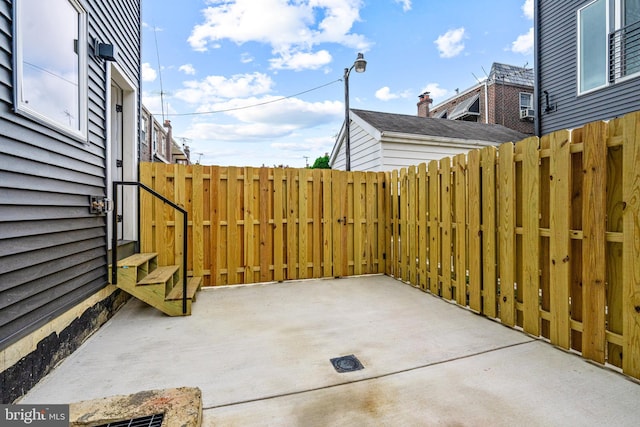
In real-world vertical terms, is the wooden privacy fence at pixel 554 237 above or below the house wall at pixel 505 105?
below

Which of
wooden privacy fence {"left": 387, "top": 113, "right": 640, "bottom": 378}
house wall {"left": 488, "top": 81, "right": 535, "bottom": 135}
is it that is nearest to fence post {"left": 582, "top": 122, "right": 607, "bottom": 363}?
wooden privacy fence {"left": 387, "top": 113, "right": 640, "bottom": 378}

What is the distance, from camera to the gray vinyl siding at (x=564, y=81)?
5293 millimetres

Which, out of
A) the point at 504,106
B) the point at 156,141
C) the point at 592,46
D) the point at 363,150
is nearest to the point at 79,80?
the point at 363,150

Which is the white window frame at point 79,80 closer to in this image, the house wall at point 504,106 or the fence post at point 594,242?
the fence post at point 594,242

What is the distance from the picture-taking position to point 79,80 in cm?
275

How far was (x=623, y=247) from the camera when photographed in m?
1.99

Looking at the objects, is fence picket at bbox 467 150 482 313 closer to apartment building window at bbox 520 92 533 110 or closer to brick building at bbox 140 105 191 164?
brick building at bbox 140 105 191 164

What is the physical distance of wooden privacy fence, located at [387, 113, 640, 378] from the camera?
1988 millimetres

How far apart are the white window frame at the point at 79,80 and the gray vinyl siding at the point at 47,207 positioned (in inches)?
1.5

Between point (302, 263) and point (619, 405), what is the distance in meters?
3.77

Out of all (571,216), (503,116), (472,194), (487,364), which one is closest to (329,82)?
(472,194)

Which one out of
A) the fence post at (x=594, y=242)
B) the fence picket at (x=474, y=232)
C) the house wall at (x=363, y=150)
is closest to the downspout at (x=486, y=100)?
the house wall at (x=363, y=150)

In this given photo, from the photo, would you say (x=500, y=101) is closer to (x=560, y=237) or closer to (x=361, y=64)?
(x=361, y=64)

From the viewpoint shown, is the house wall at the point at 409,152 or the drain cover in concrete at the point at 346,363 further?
the house wall at the point at 409,152
